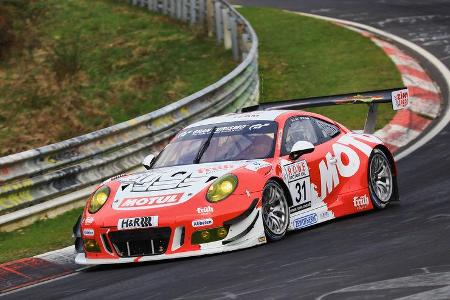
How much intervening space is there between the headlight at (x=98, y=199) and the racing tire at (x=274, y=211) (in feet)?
4.75

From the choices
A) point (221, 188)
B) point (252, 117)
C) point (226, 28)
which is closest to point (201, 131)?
point (252, 117)

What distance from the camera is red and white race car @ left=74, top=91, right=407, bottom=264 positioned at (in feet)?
32.7

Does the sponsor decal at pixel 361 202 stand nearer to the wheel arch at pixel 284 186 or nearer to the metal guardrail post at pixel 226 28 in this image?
the wheel arch at pixel 284 186

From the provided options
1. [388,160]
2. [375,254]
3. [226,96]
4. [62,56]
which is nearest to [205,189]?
[375,254]

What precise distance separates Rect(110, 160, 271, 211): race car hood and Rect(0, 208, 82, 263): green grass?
1.24 metres

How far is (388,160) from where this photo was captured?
12.8 meters

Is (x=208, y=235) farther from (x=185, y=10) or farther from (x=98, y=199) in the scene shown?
(x=185, y=10)

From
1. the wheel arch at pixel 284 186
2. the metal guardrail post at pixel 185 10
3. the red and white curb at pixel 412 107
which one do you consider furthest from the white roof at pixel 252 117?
the metal guardrail post at pixel 185 10

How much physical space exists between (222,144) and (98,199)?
4.79 feet

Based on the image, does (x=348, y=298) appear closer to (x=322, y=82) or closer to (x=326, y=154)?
(x=326, y=154)

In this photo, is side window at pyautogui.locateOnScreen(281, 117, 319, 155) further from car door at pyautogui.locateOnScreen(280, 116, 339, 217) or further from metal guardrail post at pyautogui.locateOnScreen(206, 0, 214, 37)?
metal guardrail post at pyautogui.locateOnScreen(206, 0, 214, 37)

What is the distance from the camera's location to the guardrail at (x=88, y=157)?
42.5ft

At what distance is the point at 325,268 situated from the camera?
843 cm

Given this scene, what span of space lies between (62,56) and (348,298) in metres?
17.2
